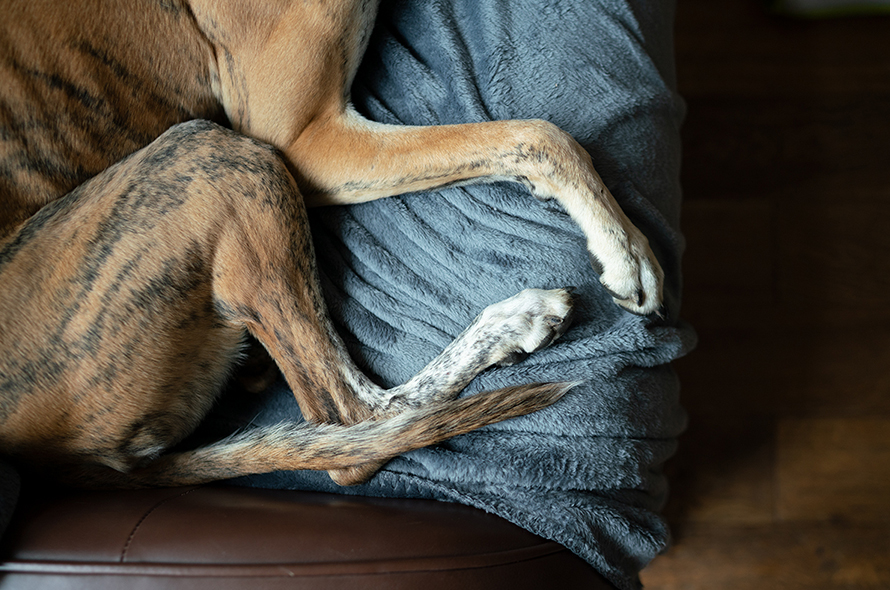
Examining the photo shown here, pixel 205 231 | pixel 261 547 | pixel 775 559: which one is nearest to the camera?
pixel 261 547

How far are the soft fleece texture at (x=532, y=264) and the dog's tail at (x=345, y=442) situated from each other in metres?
0.05

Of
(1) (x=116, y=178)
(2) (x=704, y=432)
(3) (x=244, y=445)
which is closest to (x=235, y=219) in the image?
(1) (x=116, y=178)

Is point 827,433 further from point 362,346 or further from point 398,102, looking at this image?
point 398,102

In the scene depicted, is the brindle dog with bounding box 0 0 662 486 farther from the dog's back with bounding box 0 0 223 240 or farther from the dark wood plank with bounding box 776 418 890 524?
the dark wood plank with bounding box 776 418 890 524

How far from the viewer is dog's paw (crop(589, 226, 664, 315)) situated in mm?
1159

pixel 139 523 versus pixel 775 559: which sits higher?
pixel 139 523

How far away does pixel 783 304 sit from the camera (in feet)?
5.95

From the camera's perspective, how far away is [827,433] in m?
1.77

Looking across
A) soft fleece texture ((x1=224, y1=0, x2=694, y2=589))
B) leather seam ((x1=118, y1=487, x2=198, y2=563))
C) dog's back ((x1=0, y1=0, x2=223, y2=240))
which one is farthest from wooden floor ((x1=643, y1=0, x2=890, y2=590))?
dog's back ((x1=0, y1=0, x2=223, y2=240))

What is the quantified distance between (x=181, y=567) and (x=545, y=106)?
3.59 feet

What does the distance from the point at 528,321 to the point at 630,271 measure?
9.0 inches

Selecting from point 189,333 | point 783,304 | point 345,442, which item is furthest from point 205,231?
point 783,304

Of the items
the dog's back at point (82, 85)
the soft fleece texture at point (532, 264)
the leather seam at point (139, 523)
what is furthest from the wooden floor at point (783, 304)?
the dog's back at point (82, 85)

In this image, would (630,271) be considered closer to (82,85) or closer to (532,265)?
(532,265)
